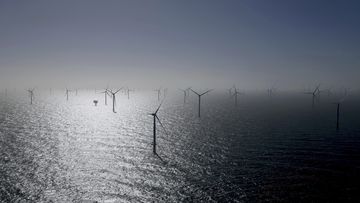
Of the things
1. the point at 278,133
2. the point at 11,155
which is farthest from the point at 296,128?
the point at 11,155

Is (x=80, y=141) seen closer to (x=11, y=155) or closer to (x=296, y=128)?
(x=11, y=155)

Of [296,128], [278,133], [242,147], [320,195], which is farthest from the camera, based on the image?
[296,128]

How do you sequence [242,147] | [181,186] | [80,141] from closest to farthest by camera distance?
[181,186] → [242,147] → [80,141]

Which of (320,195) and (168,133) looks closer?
(320,195)

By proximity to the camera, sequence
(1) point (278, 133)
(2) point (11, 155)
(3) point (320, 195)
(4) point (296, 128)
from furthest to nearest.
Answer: (4) point (296, 128) → (1) point (278, 133) → (2) point (11, 155) → (3) point (320, 195)

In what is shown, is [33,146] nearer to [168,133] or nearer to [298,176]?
[168,133]

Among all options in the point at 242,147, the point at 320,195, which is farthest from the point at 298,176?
the point at 242,147

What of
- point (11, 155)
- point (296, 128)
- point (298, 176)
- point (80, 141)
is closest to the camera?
point (298, 176)

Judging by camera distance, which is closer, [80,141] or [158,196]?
[158,196]
